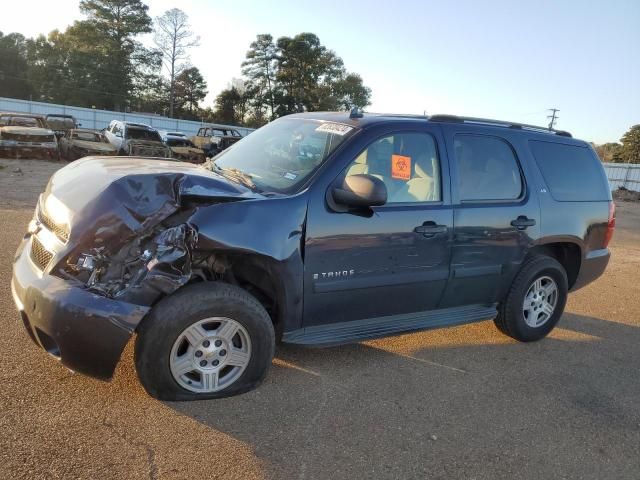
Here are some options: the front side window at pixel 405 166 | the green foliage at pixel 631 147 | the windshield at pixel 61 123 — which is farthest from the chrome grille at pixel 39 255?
the green foliage at pixel 631 147

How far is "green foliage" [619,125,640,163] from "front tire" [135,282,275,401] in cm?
5767

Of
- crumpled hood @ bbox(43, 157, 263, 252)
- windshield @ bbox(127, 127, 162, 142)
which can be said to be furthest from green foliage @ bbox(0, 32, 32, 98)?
crumpled hood @ bbox(43, 157, 263, 252)

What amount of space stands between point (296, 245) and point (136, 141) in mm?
15994

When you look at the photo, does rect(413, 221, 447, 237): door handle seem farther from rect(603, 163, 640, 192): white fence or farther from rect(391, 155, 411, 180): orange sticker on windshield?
rect(603, 163, 640, 192): white fence

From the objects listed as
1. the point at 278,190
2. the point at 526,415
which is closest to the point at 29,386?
the point at 278,190

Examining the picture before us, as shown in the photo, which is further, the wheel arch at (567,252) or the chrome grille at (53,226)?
the wheel arch at (567,252)

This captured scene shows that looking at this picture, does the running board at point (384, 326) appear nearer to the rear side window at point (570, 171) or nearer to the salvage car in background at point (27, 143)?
the rear side window at point (570, 171)

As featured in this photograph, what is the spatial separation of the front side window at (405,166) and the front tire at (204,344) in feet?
4.16

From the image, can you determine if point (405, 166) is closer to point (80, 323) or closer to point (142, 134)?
point (80, 323)

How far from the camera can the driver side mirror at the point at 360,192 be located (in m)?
3.35

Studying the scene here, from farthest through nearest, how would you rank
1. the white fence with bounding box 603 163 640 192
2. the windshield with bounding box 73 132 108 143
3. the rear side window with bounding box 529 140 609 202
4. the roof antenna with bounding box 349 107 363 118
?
the white fence with bounding box 603 163 640 192 < the windshield with bounding box 73 132 108 143 < the rear side window with bounding box 529 140 609 202 < the roof antenna with bounding box 349 107 363 118

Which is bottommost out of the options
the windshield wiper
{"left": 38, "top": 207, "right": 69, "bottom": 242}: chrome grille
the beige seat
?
{"left": 38, "top": 207, "right": 69, "bottom": 242}: chrome grille

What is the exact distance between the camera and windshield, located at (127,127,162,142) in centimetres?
1928

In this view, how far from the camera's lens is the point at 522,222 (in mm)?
4441
